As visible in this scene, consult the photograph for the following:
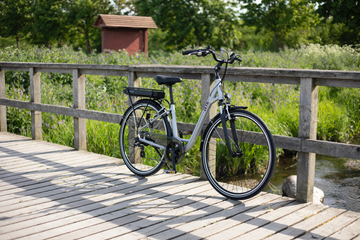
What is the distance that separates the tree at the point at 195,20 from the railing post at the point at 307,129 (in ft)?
102

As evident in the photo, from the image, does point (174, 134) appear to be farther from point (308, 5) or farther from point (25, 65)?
point (308, 5)

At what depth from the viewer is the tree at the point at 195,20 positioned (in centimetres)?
3431

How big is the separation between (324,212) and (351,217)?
0.21 metres

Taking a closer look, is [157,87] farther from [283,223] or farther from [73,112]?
[283,223]

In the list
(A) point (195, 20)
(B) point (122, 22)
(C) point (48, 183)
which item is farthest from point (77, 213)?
(A) point (195, 20)

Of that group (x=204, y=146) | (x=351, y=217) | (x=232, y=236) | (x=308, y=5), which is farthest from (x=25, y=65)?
(x=308, y=5)

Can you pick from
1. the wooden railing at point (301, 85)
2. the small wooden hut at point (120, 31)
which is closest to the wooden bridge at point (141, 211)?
the wooden railing at point (301, 85)

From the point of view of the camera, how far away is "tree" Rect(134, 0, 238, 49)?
34.3 m

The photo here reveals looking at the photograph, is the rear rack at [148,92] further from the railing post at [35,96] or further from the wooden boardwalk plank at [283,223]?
the railing post at [35,96]

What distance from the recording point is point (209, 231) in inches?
117

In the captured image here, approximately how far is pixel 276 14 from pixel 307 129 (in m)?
32.5

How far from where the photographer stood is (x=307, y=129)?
11.3 ft

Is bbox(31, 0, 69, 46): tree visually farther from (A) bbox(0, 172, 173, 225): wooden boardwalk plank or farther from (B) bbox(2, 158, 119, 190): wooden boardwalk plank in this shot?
(A) bbox(0, 172, 173, 225): wooden boardwalk plank

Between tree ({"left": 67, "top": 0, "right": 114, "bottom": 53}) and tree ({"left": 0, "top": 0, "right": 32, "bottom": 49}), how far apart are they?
5.08 meters
